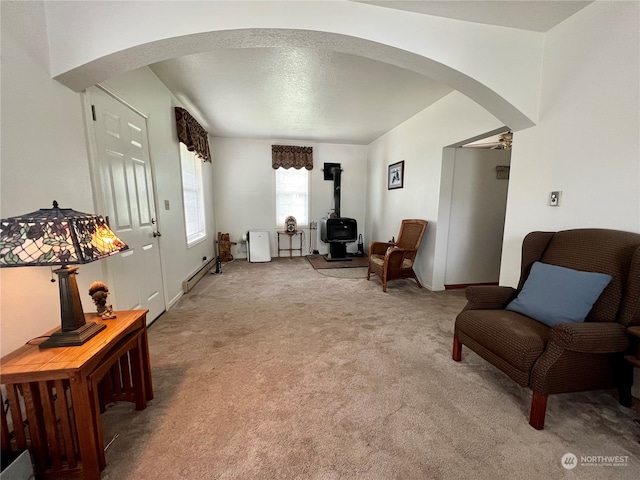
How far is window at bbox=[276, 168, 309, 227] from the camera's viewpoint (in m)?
5.58

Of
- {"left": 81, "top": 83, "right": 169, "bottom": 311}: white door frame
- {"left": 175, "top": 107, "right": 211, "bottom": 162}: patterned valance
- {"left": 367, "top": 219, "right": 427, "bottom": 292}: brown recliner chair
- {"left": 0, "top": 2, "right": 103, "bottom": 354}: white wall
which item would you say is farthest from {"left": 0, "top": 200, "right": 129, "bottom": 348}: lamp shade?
{"left": 367, "top": 219, "right": 427, "bottom": 292}: brown recliner chair

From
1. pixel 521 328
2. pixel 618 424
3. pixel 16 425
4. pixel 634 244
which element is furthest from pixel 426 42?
pixel 16 425

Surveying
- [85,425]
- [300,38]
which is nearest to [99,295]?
[85,425]

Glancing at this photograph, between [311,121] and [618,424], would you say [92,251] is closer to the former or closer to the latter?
[618,424]

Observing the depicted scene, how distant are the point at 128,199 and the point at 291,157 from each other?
3.65m

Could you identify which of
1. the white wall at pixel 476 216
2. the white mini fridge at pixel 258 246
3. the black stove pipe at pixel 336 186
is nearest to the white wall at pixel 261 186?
the black stove pipe at pixel 336 186

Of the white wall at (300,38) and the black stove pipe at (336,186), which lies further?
the black stove pipe at (336,186)

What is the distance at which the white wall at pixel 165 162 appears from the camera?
2303mm

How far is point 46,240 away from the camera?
96 centimetres

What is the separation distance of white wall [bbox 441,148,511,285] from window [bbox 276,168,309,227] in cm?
316

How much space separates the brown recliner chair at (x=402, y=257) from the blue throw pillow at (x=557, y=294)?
1.76 meters

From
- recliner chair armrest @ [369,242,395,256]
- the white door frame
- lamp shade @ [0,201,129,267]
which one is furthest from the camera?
recliner chair armrest @ [369,242,395,256]

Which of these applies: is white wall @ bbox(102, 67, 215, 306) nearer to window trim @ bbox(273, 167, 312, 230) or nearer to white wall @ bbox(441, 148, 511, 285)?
window trim @ bbox(273, 167, 312, 230)

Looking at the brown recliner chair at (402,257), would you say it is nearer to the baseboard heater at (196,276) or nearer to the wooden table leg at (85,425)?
the baseboard heater at (196,276)
